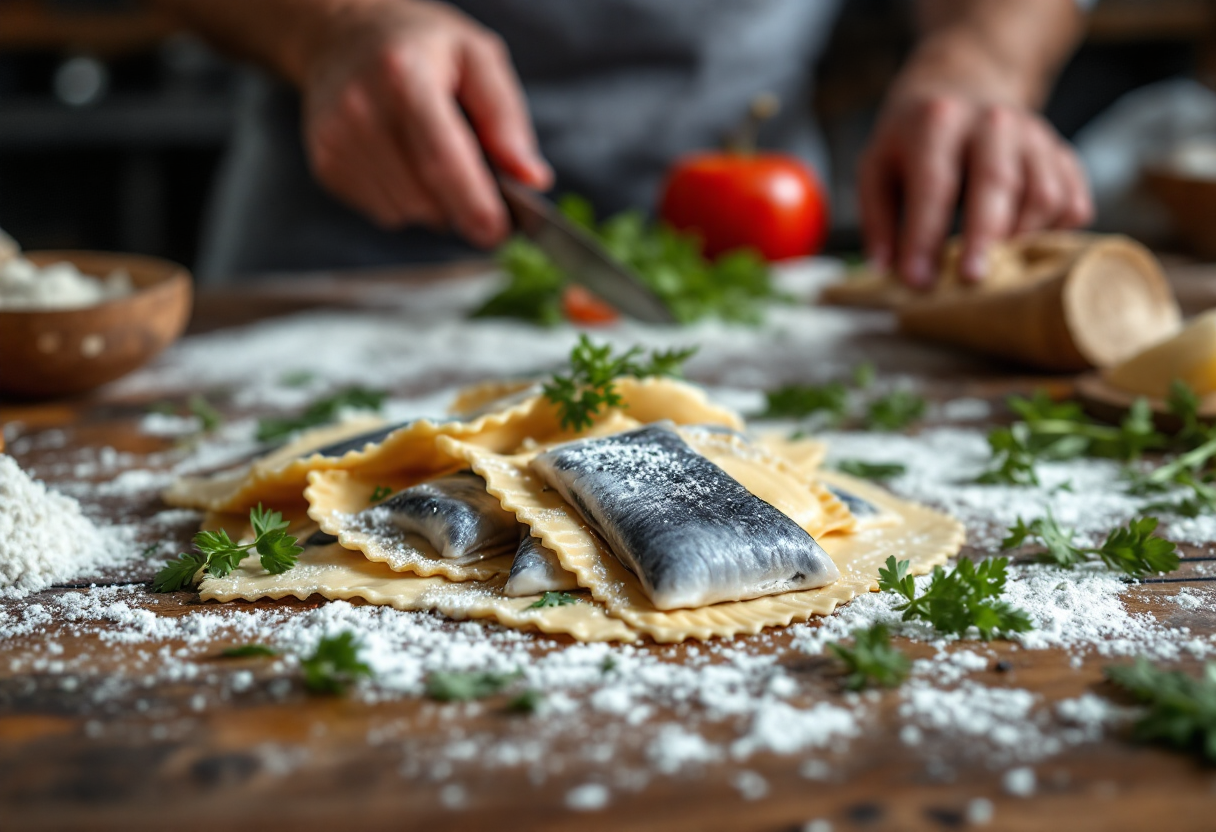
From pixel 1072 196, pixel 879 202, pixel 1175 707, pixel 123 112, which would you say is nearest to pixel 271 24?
pixel 879 202

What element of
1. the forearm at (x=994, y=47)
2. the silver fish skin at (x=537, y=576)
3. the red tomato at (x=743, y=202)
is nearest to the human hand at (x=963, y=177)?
the forearm at (x=994, y=47)

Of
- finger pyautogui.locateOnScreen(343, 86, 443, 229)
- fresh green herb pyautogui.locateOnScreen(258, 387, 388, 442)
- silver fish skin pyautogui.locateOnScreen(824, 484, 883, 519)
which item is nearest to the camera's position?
silver fish skin pyautogui.locateOnScreen(824, 484, 883, 519)

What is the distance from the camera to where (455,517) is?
1.31 meters

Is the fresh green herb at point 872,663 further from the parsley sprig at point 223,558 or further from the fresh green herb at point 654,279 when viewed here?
the fresh green herb at point 654,279

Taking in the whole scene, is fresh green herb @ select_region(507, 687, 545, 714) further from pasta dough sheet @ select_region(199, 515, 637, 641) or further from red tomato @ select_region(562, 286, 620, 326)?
red tomato @ select_region(562, 286, 620, 326)

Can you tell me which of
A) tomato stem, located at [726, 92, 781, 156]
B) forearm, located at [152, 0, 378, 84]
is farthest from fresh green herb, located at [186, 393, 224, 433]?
tomato stem, located at [726, 92, 781, 156]

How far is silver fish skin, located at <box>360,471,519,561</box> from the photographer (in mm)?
1302

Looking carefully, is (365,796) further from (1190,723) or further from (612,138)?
(612,138)

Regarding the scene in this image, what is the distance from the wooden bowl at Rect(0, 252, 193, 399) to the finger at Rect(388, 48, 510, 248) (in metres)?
0.70

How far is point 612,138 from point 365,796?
2998mm

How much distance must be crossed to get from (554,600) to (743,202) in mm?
2543

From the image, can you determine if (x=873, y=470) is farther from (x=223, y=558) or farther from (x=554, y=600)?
(x=223, y=558)

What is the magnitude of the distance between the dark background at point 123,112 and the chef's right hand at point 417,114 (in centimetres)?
381

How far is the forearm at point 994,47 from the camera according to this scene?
329 centimetres
